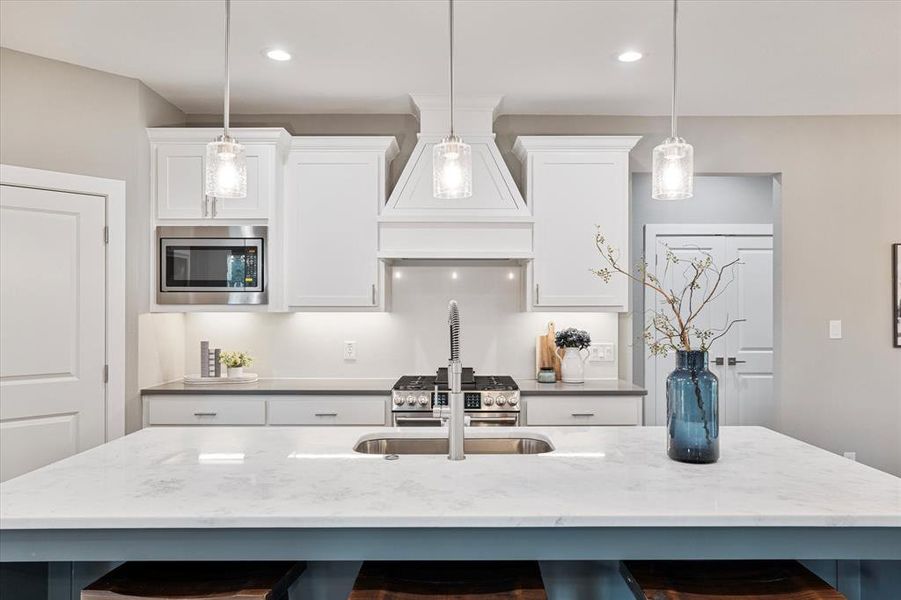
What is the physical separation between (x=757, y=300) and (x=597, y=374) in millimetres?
1923

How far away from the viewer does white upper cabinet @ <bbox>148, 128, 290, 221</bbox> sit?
3652 mm

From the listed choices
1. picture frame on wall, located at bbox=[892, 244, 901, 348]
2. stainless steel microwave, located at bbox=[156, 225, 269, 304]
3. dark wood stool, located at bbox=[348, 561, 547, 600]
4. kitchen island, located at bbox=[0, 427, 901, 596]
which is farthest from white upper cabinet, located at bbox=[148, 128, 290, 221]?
picture frame on wall, located at bbox=[892, 244, 901, 348]

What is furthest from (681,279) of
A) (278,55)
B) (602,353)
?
(278,55)

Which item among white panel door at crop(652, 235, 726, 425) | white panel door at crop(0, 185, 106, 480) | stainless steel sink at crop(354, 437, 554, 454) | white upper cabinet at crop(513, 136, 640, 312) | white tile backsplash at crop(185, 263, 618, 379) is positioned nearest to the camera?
stainless steel sink at crop(354, 437, 554, 454)

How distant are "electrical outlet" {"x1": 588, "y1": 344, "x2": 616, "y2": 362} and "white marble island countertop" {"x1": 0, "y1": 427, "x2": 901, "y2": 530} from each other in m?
1.97

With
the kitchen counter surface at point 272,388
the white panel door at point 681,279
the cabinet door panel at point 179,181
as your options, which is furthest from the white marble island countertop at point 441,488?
the white panel door at point 681,279

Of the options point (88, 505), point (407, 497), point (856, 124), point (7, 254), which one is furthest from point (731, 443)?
point (7, 254)

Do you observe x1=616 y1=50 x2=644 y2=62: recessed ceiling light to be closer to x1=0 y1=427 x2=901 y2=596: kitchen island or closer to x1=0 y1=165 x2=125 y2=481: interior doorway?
x1=0 y1=427 x2=901 y2=596: kitchen island

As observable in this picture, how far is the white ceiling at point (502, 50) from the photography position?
269cm

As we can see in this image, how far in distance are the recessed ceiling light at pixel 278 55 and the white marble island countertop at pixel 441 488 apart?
2.01 m

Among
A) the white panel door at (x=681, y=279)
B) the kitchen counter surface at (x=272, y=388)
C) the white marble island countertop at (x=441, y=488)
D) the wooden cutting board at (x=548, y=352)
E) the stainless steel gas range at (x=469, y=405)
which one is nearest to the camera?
the white marble island countertop at (x=441, y=488)

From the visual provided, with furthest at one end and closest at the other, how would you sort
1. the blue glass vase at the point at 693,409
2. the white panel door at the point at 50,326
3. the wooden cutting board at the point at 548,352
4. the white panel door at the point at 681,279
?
the white panel door at the point at 681,279
the wooden cutting board at the point at 548,352
the white panel door at the point at 50,326
the blue glass vase at the point at 693,409

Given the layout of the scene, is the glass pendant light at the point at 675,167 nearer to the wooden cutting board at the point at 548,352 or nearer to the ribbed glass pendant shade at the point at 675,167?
the ribbed glass pendant shade at the point at 675,167

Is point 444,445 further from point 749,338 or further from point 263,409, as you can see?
point 749,338
